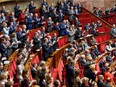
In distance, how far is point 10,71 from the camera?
6.90 meters

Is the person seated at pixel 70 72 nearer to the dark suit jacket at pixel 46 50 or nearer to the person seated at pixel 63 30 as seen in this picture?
the dark suit jacket at pixel 46 50

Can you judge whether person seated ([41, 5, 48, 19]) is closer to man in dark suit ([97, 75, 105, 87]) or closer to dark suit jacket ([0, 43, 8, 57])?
dark suit jacket ([0, 43, 8, 57])

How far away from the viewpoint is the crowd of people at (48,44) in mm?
6031

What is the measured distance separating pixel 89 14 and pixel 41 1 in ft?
6.30

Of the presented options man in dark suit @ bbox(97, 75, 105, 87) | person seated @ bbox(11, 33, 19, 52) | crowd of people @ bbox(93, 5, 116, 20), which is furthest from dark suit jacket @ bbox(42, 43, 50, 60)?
crowd of people @ bbox(93, 5, 116, 20)

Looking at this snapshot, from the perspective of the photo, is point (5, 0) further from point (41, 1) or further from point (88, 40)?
point (88, 40)

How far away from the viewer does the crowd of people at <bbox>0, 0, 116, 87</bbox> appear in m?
6.03

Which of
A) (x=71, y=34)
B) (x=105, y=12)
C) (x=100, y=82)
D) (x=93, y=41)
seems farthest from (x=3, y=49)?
(x=105, y=12)

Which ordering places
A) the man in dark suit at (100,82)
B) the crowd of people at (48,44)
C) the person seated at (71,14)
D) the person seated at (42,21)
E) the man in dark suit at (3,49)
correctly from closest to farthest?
1. the crowd of people at (48,44)
2. the man in dark suit at (100,82)
3. the man in dark suit at (3,49)
4. the person seated at (42,21)
5. the person seated at (71,14)

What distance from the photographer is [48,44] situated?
9234mm

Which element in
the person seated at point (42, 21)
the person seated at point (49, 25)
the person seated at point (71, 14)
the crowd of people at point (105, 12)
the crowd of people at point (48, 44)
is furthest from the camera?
the crowd of people at point (105, 12)

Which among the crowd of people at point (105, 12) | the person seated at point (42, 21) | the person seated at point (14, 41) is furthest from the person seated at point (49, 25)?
the crowd of people at point (105, 12)

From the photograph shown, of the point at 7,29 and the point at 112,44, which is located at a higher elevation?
the point at 7,29

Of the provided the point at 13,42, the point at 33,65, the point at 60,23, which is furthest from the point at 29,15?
the point at 33,65
